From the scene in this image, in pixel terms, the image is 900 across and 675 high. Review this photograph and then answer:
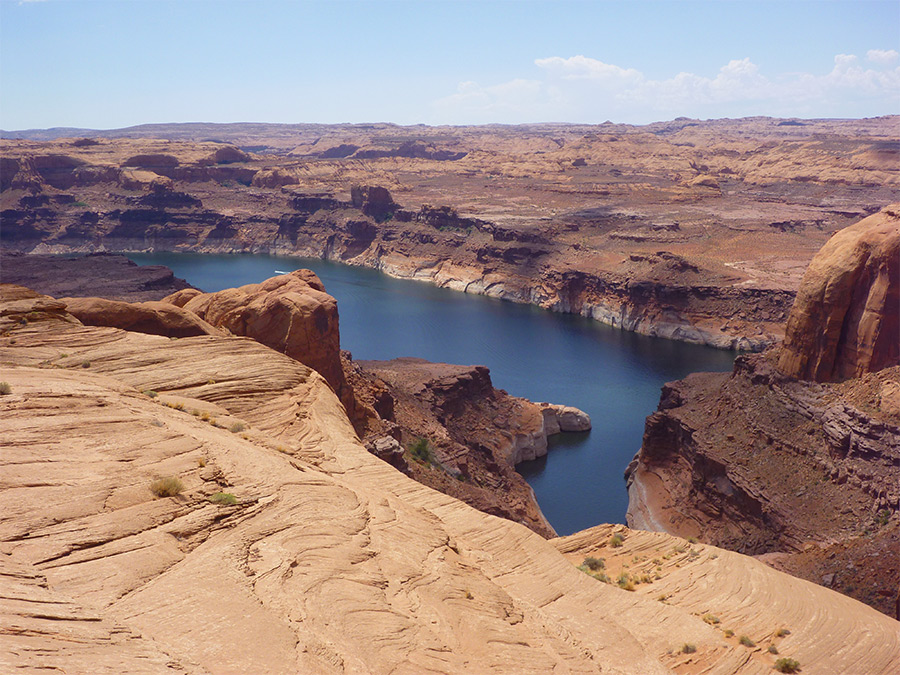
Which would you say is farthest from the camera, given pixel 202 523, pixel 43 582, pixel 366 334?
pixel 366 334

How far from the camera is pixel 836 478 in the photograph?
35.0 m

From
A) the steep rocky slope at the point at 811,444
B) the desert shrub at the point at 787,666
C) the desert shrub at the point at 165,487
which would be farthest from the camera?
the steep rocky slope at the point at 811,444

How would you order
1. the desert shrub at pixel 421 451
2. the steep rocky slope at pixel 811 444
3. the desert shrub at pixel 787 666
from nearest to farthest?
the desert shrub at pixel 787 666, the steep rocky slope at pixel 811 444, the desert shrub at pixel 421 451

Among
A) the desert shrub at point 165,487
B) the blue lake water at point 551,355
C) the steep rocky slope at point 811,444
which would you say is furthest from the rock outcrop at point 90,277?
the desert shrub at point 165,487

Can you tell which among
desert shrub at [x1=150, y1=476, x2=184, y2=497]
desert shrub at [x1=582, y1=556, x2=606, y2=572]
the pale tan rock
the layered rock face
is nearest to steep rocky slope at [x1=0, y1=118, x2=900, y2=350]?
the pale tan rock

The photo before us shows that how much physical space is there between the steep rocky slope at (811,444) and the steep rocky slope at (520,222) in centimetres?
4104

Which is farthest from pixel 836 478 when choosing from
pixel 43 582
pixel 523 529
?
pixel 43 582

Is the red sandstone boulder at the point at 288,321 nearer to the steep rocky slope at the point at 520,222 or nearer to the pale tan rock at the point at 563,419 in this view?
the pale tan rock at the point at 563,419

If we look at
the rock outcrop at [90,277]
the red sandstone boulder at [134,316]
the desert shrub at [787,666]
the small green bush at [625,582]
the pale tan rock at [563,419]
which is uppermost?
the red sandstone boulder at [134,316]

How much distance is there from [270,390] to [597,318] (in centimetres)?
7987

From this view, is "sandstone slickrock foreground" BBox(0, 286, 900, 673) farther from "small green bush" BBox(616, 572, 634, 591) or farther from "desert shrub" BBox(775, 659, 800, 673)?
"small green bush" BBox(616, 572, 634, 591)

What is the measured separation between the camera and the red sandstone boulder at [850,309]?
37.8m

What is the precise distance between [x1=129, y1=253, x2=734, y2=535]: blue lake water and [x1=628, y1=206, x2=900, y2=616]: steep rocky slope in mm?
4656

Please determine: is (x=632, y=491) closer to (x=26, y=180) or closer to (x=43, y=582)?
(x=43, y=582)
